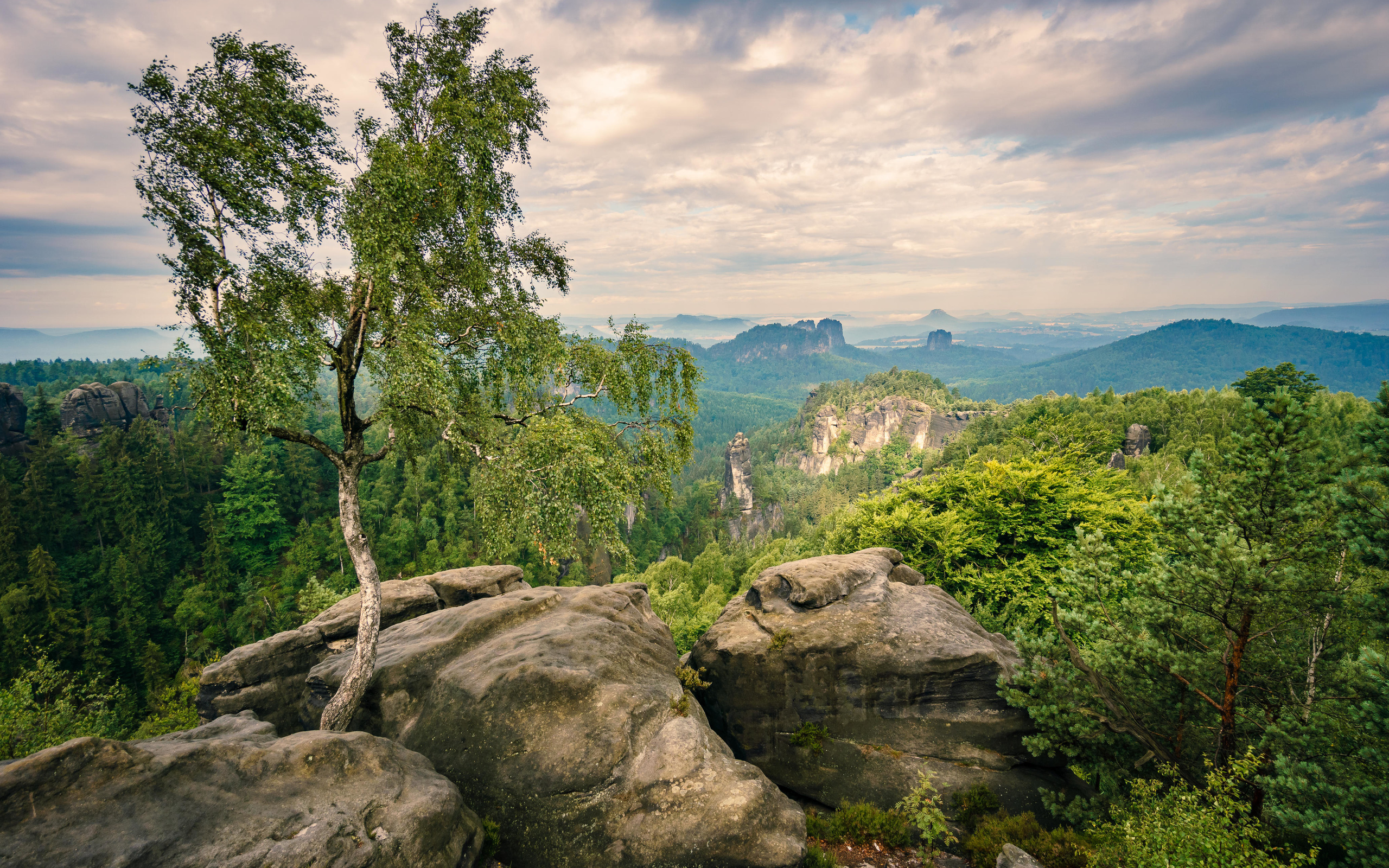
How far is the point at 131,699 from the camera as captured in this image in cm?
4022

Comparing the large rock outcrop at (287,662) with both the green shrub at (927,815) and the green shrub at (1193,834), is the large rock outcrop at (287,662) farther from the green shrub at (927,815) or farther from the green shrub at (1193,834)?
the green shrub at (1193,834)

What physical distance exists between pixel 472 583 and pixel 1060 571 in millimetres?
17176

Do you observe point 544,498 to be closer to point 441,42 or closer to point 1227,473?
point 441,42

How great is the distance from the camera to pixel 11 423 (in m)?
55.3

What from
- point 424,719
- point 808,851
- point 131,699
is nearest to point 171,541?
point 131,699

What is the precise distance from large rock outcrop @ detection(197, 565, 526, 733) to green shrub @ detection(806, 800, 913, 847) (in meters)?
11.7

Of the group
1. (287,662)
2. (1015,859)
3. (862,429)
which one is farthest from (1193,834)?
(862,429)

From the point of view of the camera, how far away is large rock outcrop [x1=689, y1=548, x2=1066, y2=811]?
1236 cm

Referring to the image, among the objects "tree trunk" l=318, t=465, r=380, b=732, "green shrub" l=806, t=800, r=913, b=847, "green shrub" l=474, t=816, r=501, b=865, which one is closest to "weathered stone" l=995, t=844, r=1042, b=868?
"green shrub" l=806, t=800, r=913, b=847

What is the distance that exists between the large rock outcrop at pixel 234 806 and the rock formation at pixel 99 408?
74.4 metres

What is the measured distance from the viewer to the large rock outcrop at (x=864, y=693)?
12.4 meters

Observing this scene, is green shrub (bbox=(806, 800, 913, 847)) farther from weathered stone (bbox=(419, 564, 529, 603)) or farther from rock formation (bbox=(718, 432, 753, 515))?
rock formation (bbox=(718, 432, 753, 515))

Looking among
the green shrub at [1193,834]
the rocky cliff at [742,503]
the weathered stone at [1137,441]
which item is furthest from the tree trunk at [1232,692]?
the rocky cliff at [742,503]

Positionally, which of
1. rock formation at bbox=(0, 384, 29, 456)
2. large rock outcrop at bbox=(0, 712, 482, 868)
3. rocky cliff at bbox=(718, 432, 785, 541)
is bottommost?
rocky cliff at bbox=(718, 432, 785, 541)
